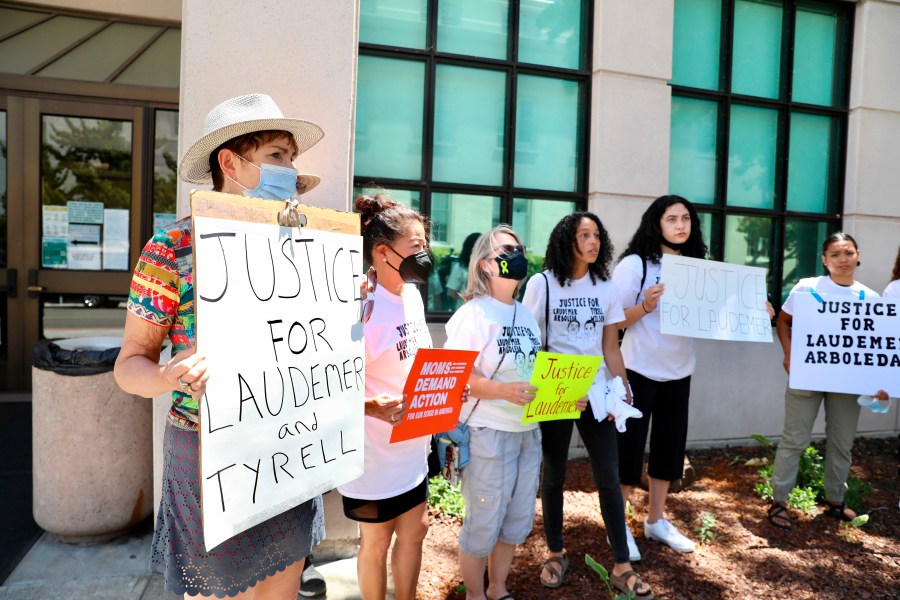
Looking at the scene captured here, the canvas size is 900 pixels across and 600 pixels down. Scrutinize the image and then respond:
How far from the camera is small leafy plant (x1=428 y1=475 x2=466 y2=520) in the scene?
4145 millimetres

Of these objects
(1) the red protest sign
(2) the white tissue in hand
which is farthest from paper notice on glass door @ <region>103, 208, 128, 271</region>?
(2) the white tissue in hand

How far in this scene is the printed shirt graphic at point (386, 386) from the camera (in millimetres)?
2441

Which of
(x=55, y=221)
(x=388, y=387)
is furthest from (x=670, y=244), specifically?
(x=55, y=221)

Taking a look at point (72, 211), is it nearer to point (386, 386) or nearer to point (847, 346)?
point (386, 386)

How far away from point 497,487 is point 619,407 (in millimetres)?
776

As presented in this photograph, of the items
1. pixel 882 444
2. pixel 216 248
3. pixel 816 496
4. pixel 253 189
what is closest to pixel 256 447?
pixel 216 248

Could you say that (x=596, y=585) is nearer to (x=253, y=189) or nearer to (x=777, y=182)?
(x=253, y=189)

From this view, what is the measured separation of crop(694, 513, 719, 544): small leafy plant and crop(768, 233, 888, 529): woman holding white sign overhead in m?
0.48

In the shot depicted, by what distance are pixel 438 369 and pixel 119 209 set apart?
17.3 feet

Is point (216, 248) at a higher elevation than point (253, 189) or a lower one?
Result: lower

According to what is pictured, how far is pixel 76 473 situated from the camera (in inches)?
136

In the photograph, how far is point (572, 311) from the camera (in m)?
3.24

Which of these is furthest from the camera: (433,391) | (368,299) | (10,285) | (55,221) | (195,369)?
(55,221)

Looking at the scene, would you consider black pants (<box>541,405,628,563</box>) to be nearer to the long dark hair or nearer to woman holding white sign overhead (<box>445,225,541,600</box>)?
woman holding white sign overhead (<box>445,225,541,600</box>)
